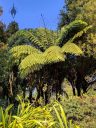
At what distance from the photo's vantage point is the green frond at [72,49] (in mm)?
18141

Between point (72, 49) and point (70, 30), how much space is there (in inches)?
66.5

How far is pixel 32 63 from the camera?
57.6 ft

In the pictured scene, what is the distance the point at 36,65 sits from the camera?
18219 mm

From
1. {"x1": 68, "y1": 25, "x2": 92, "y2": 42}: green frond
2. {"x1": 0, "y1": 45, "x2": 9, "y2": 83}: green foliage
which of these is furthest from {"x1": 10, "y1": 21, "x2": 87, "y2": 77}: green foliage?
{"x1": 0, "y1": 45, "x2": 9, "y2": 83}: green foliage

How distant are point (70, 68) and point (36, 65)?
102 inches

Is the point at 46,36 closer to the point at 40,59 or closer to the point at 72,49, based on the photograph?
the point at 72,49

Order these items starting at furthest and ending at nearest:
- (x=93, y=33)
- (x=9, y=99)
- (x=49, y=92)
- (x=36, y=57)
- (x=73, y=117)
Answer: (x=9, y=99) < (x=49, y=92) < (x=93, y=33) < (x=36, y=57) < (x=73, y=117)

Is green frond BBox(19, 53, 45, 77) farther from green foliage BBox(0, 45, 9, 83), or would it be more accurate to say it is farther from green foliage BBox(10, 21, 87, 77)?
green foliage BBox(0, 45, 9, 83)

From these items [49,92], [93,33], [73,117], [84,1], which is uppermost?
[84,1]

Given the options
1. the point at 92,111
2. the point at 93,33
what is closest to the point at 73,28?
the point at 93,33

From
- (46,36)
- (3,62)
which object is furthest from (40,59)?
(3,62)

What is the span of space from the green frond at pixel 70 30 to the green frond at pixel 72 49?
96 cm

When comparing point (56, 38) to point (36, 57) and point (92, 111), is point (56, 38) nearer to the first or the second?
point (36, 57)

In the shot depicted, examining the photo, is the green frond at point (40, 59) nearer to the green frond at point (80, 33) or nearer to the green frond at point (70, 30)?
the green frond at point (80, 33)
